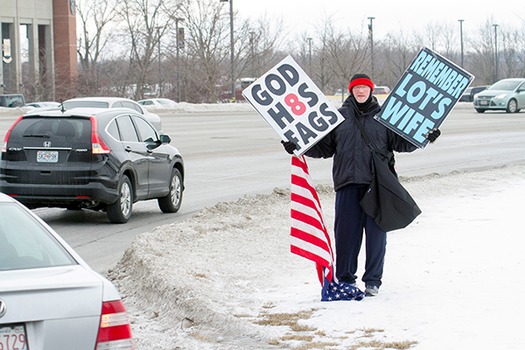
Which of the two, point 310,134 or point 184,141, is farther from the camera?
point 184,141

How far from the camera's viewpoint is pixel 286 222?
1309 cm

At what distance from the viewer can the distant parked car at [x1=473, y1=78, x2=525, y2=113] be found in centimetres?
5159

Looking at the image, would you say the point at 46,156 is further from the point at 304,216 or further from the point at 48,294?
the point at 48,294

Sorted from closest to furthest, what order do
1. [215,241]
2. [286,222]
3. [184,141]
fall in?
[215,241] < [286,222] < [184,141]

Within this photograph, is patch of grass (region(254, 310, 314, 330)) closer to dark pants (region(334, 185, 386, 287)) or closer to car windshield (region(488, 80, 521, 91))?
dark pants (region(334, 185, 386, 287))

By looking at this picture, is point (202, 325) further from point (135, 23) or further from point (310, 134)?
point (135, 23)

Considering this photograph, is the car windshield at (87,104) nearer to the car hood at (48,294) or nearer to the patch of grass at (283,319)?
the patch of grass at (283,319)

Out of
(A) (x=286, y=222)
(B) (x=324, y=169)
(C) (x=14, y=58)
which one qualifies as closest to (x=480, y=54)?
(C) (x=14, y=58)

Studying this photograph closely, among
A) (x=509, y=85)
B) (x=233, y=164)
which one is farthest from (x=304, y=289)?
(x=509, y=85)

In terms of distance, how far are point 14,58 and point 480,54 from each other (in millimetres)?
45732

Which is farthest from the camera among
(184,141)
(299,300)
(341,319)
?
(184,141)

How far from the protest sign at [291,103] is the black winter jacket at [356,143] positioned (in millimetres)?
156

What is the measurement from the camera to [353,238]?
8367mm

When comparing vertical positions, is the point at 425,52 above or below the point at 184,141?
above
